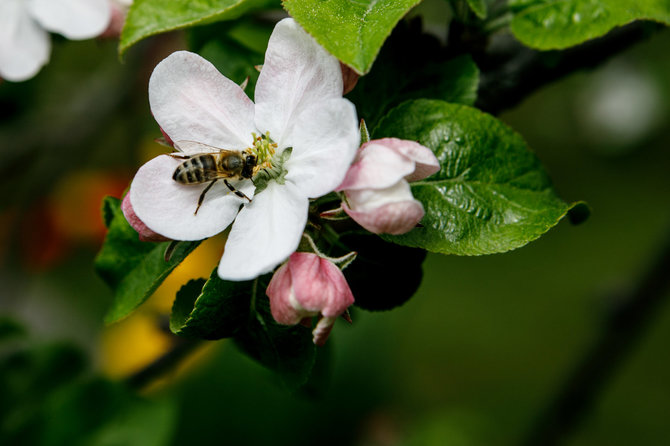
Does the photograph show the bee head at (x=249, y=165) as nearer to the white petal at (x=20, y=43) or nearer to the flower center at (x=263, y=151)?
the flower center at (x=263, y=151)

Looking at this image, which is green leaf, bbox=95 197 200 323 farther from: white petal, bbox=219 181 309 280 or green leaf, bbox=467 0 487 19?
green leaf, bbox=467 0 487 19

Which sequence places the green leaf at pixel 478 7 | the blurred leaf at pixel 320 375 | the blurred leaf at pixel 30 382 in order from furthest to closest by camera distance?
the blurred leaf at pixel 30 382, the blurred leaf at pixel 320 375, the green leaf at pixel 478 7

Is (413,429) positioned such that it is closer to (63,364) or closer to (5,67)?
(63,364)

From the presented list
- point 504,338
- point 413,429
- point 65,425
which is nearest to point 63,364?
point 65,425

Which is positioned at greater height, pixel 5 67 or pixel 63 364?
pixel 5 67

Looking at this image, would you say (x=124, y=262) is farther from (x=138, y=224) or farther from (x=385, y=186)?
(x=385, y=186)

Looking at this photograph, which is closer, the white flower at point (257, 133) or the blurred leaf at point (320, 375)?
the white flower at point (257, 133)


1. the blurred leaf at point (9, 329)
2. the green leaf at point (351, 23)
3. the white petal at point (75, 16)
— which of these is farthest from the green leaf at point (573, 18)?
the blurred leaf at point (9, 329)

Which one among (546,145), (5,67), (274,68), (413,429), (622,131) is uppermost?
(274,68)
